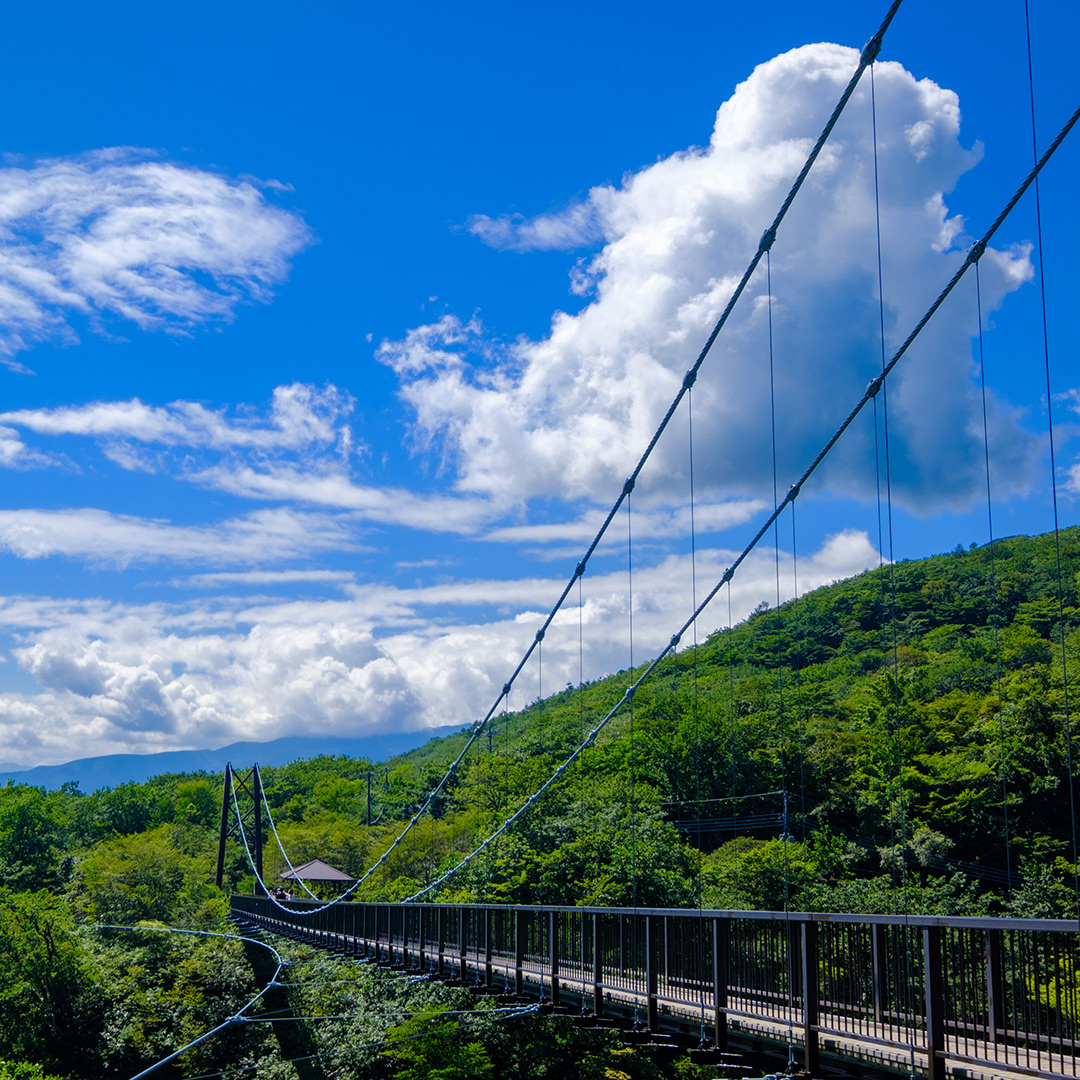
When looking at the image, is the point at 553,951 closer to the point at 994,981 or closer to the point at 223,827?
the point at 994,981

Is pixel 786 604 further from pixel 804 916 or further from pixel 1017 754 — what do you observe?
pixel 804 916

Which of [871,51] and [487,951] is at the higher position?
[871,51]

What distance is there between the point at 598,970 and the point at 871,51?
344 inches

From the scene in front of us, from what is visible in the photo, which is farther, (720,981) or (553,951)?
(553,951)

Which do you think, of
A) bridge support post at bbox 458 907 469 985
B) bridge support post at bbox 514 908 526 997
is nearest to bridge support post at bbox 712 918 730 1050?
bridge support post at bbox 514 908 526 997

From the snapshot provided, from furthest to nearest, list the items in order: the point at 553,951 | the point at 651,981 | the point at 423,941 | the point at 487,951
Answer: the point at 423,941 < the point at 487,951 < the point at 553,951 < the point at 651,981

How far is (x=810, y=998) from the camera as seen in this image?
6.38 metres

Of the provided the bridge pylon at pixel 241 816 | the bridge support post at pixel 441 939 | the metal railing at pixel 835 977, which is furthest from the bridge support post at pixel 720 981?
the bridge pylon at pixel 241 816

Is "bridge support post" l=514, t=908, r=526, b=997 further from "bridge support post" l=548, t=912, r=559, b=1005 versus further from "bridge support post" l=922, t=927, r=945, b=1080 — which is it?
"bridge support post" l=922, t=927, r=945, b=1080

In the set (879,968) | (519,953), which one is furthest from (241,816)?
(879,968)

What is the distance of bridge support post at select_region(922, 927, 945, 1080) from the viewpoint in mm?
5430

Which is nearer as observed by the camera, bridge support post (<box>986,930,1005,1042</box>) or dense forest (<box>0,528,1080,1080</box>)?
bridge support post (<box>986,930,1005,1042</box>)

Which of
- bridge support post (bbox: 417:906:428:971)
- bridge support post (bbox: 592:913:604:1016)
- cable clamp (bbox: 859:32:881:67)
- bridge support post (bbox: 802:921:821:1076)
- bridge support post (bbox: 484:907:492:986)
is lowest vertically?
bridge support post (bbox: 417:906:428:971)

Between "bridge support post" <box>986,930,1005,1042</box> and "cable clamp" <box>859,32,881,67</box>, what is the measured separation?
7044 millimetres
